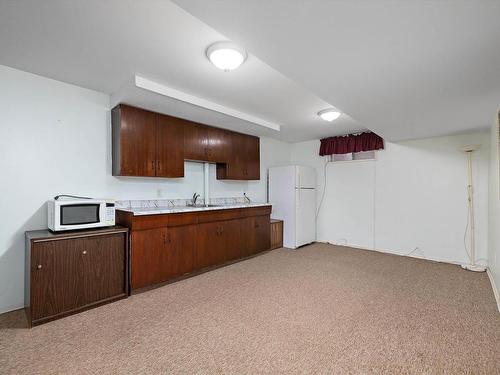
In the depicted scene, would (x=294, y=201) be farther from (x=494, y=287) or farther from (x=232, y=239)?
(x=494, y=287)

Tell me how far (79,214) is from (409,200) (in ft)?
16.0

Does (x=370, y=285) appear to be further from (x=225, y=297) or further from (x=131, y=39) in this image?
(x=131, y=39)

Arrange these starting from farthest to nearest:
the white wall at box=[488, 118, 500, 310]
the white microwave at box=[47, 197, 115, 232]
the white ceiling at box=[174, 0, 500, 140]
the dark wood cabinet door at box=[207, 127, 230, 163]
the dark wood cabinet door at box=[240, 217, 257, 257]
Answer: the dark wood cabinet door at box=[240, 217, 257, 257]
the dark wood cabinet door at box=[207, 127, 230, 163]
the white wall at box=[488, 118, 500, 310]
the white microwave at box=[47, 197, 115, 232]
the white ceiling at box=[174, 0, 500, 140]

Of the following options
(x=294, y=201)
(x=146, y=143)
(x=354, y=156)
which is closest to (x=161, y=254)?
(x=146, y=143)

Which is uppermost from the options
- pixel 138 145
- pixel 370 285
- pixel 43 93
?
pixel 43 93

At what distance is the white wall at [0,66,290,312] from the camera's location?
2369 millimetres

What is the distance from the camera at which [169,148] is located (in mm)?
3371

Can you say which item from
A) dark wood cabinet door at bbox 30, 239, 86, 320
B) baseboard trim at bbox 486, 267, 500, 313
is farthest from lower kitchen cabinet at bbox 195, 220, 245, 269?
baseboard trim at bbox 486, 267, 500, 313

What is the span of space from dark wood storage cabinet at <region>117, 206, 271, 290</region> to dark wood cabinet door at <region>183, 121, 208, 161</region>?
89 cm

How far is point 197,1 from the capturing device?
1.15m

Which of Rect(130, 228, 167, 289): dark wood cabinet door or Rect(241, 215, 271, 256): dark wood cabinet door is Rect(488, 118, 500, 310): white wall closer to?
Rect(241, 215, 271, 256): dark wood cabinet door

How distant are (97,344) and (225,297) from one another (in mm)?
1196

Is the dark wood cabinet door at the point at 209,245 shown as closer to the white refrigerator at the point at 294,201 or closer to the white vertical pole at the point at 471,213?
the white refrigerator at the point at 294,201

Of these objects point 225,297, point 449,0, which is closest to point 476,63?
point 449,0
